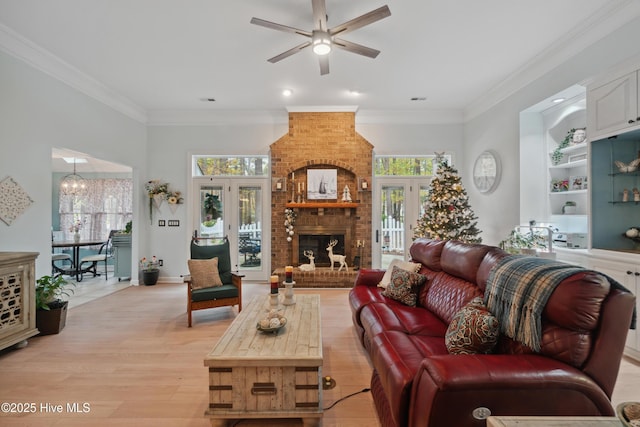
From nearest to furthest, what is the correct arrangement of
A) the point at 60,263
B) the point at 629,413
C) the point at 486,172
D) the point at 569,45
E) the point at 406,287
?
the point at 629,413, the point at 406,287, the point at 569,45, the point at 486,172, the point at 60,263

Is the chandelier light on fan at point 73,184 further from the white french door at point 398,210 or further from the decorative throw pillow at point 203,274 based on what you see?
the white french door at point 398,210

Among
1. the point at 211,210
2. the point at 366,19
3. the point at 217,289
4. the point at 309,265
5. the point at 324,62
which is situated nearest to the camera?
the point at 366,19

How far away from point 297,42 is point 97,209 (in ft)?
23.7

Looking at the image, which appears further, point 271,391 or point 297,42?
point 297,42

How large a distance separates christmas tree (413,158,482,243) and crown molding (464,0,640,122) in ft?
A: 4.55

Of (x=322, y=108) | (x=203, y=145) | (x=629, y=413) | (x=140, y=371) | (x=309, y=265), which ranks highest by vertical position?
(x=322, y=108)

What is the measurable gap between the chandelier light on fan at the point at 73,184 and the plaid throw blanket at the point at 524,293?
909 cm

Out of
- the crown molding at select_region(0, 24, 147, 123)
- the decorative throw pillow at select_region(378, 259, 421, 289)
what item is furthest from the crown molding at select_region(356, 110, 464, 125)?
the crown molding at select_region(0, 24, 147, 123)

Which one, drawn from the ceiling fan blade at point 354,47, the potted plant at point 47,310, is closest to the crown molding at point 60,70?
the potted plant at point 47,310

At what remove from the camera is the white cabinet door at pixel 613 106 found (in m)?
2.45

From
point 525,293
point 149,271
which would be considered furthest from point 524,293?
point 149,271

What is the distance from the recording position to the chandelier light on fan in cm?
721

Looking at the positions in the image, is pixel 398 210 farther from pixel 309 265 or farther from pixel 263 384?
pixel 263 384

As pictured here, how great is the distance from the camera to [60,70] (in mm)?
3723
